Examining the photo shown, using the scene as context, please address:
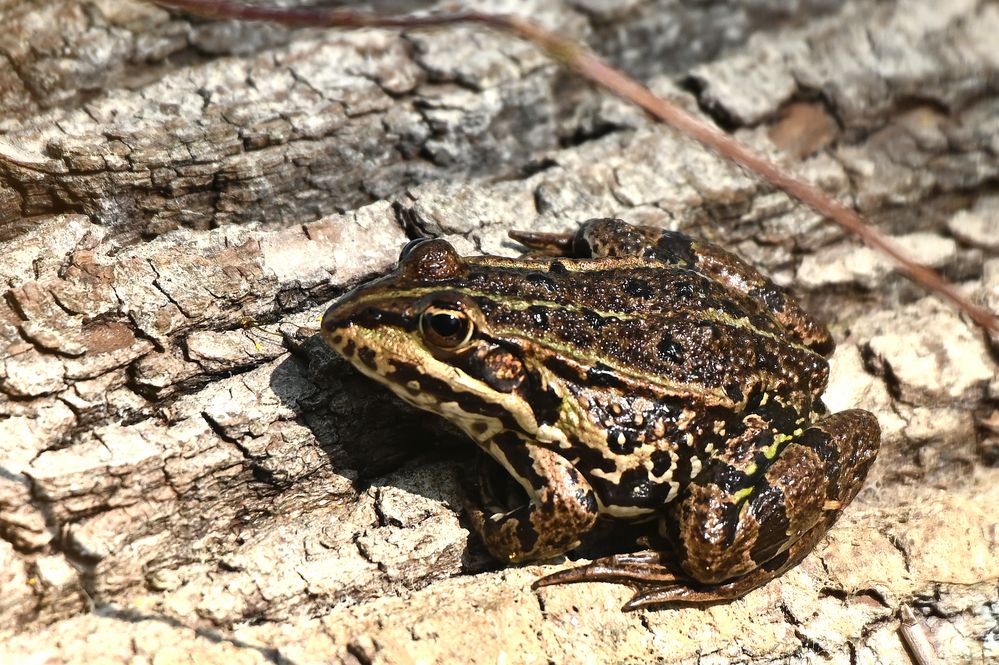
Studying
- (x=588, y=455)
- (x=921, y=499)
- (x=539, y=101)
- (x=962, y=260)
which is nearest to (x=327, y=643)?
(x=588, y=455)

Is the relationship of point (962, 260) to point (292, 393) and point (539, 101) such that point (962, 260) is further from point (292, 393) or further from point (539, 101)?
point (292, 393)

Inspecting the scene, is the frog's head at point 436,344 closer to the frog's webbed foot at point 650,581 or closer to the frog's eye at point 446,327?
the frog's eye at point 446,327

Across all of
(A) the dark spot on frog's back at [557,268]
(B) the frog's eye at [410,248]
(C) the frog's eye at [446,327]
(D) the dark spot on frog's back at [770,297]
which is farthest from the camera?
(D) the dark spot on frog's back at [770,297]

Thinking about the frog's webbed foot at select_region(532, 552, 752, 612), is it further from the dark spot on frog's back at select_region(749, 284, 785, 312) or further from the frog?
the dark spot on frog's back at select_region(749, 284, 785, 312)

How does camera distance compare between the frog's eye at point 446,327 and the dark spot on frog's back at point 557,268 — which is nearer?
the frog's eye at point 446,327

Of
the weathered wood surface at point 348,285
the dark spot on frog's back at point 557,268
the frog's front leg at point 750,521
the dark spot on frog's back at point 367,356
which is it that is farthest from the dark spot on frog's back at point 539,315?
the frog's front leg at point 750,521

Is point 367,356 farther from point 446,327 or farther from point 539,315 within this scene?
point 539,315

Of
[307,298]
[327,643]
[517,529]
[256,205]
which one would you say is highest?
[256,205]
